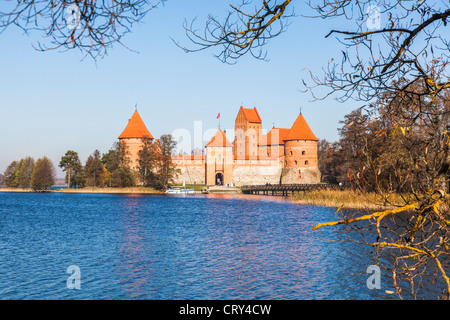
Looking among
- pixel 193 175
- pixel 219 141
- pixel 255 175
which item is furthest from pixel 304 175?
pixel 193 175

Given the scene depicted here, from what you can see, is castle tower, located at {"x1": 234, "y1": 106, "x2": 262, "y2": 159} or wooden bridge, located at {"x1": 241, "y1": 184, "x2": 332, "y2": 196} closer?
wooden bridge, located at {"x1": 241, "y1": 184, "x2": 332, "y2": 196}

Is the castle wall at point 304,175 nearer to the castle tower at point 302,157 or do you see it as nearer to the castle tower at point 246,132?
the castle tower at point 302,157

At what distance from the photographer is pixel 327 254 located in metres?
14.7

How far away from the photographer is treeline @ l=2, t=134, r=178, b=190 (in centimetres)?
5950

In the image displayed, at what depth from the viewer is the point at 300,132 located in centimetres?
6384

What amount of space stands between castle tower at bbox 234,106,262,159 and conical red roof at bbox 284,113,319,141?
820 cm

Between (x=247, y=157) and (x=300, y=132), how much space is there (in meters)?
9.52

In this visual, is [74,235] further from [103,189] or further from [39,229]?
[103,189]

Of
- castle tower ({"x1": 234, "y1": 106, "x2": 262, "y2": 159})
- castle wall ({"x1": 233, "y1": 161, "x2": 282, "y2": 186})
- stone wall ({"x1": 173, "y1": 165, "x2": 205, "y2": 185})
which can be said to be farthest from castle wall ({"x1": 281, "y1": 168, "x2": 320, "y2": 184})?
stone wall ({"x1": 173, "y1": 165, "x2": 205, "y2": 185})

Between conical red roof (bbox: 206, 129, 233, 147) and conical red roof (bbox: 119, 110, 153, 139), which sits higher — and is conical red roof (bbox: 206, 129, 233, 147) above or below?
below

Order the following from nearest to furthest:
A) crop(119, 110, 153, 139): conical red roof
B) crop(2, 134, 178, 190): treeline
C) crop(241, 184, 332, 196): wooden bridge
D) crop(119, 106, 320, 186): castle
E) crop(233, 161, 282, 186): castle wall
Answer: crop(241, 184, 332, 196): wooden bridge, crop(2, 134, 178, 190): treeline, crop(119, 106, 320, 186): castle, crop(233, 161, 282, 186): castle wall, crop(119, 110, 153, 139): conical red roof

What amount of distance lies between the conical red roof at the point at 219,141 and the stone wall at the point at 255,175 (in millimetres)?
3999

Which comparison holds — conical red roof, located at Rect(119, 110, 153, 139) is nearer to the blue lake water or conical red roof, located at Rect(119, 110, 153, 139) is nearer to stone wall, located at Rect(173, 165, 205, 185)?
stone wall, located at Rect(173, 165, 205, 185)

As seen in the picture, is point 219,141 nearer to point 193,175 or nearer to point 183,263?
point 193,175
